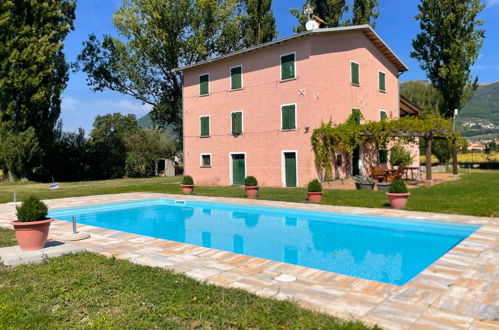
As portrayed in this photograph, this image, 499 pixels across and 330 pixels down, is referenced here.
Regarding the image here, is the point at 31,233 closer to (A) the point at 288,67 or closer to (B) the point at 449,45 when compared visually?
(A) the point at 288,67

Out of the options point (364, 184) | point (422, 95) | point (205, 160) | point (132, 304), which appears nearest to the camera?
point (132, 304)

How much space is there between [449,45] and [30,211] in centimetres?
2490

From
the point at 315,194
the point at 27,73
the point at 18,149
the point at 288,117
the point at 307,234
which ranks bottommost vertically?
the point at 307,234

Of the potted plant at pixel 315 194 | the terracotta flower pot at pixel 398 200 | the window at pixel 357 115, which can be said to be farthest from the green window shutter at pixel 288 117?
the terracotta flower pot at pixel 398 200

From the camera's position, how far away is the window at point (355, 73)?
62.8 feet

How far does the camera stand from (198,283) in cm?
443

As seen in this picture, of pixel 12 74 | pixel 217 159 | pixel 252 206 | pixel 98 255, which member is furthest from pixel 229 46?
pixel 98 255

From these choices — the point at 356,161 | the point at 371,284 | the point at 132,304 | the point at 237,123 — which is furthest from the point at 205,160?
the point at 132,304

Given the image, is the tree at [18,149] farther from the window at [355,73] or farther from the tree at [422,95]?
the tree at [422,95]

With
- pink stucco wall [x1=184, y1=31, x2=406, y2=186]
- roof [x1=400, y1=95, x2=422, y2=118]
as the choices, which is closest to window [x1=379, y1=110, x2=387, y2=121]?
pink stucco wall [x1=184, y1=31, x2=406, y2=186]

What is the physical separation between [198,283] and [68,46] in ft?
98.9

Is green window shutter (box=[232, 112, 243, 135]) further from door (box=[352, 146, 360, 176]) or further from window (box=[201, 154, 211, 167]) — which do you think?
door (box=[352, 146, 360, 176])

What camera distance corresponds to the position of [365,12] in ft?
83.2

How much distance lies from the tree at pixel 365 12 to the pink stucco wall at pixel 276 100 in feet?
14.1
